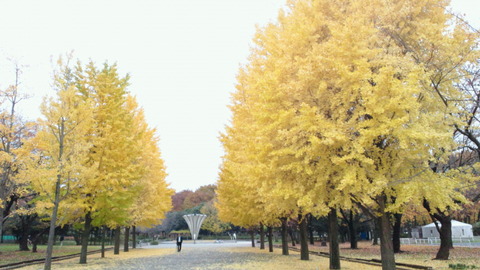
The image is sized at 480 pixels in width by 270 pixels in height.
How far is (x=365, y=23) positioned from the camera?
955cm

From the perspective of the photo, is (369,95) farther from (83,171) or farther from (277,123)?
(83,171)

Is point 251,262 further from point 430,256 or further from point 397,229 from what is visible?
point 397,229

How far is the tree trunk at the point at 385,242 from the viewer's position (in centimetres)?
906

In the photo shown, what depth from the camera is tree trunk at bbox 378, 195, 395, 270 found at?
906 cm

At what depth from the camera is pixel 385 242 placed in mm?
9188

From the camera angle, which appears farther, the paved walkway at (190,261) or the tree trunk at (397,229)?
the tree trunk at (397,229)

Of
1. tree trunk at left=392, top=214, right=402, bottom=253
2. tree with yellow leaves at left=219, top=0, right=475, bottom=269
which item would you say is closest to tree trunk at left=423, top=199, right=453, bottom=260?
tree trunk at left=392, top=214, right=402, bottom=253

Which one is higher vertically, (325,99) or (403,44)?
(403,44)

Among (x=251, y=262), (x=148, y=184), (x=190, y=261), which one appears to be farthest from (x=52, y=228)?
(x=148, y=184)

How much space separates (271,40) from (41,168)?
392 inches

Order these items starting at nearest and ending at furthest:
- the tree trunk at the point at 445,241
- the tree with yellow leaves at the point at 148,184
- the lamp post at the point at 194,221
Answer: the tree trunk at the point at 445,241 → the tree with yellow leaves at the point at 148,184 → the lamp post at the point at 194,221

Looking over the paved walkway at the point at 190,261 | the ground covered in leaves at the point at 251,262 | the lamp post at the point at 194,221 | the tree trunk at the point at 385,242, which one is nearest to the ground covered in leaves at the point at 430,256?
the ground covered in leaves at the point at 251,262

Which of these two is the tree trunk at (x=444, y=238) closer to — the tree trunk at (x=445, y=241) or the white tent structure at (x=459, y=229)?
the tree trunk at (x=445, y=241)

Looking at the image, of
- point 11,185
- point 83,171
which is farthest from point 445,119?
point 11,185
